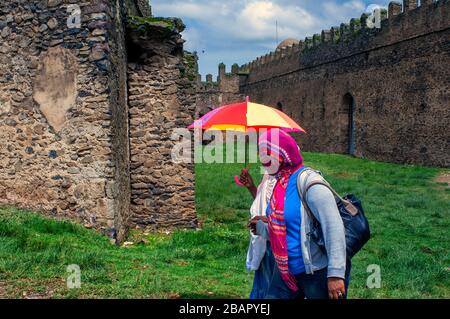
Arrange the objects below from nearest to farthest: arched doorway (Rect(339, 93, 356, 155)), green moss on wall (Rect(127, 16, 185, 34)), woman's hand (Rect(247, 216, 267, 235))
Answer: woman's hand (Rect(247, 216, 267, 235)) < green moss on wall (Rect(127, 16, 185, 34)) < arched doorway (Rect(339, 93, 356, 155))

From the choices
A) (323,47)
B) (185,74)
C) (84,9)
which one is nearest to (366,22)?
(323,47)

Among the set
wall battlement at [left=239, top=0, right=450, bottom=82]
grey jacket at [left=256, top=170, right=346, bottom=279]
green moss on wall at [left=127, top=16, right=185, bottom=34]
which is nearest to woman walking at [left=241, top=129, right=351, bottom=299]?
grey jacket at [left=256, top=170, right=346, bottom=279]

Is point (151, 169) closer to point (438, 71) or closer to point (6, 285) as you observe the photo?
point (6, 285)

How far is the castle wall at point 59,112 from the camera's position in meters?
7.34

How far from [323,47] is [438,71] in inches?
384

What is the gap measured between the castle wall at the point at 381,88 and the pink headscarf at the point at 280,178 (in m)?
17.8

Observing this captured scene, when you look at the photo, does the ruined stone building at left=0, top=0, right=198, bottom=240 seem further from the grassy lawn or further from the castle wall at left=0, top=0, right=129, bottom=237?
the grassy lawn

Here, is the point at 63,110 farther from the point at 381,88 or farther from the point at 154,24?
the point at 381,88

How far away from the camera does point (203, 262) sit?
688cm

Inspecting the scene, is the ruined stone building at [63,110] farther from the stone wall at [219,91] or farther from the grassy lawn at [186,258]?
the stone wall at [219,91]

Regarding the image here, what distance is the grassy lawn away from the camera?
519 cm

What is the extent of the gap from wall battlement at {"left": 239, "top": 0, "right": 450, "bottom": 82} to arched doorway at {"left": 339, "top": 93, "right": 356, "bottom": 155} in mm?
2352

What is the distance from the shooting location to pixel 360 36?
25453mm

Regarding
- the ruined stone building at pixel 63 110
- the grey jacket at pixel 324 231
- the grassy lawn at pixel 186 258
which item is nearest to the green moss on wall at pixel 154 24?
the ruined stone building at pixel 63 110
